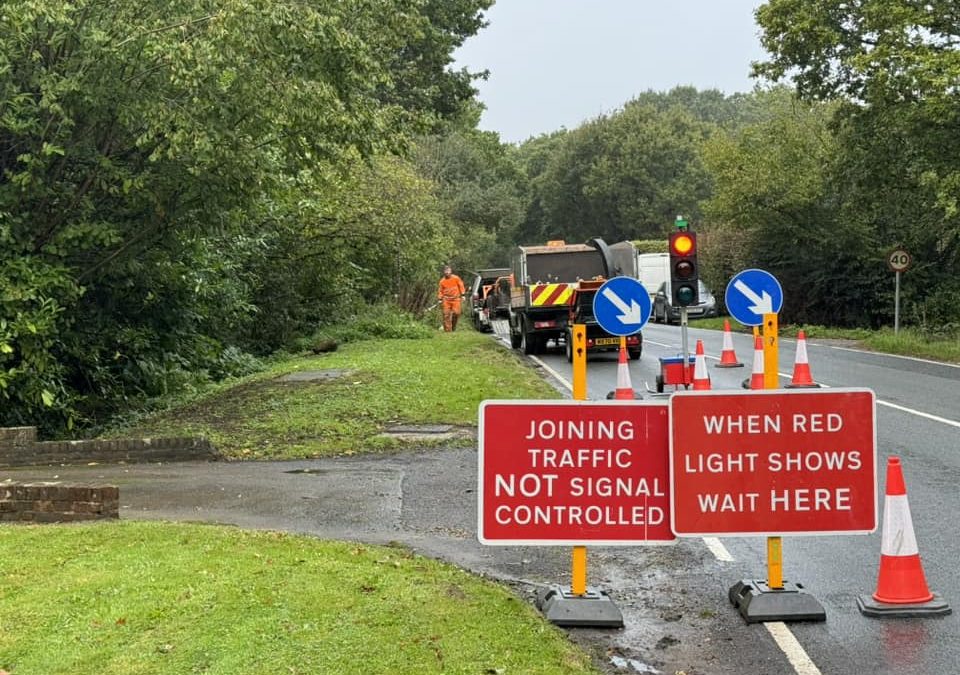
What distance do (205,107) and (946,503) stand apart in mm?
8203

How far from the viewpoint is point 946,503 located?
7.66 m

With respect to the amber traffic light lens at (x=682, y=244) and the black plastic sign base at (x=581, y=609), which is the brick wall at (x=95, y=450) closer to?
the black plastic sign base at (x=581, y=609)

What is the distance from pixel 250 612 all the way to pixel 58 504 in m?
2.93

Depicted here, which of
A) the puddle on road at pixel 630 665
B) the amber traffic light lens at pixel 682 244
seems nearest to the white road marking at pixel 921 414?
the amber traffic light lens at pixel 682 244

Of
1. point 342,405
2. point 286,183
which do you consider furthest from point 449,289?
point 342,405

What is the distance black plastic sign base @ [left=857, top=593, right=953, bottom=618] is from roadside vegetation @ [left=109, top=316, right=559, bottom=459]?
236 inches

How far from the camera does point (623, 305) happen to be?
9852mm

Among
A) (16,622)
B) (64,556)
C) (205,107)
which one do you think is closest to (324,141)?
(205,107)

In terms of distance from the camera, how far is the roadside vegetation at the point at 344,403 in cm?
1078

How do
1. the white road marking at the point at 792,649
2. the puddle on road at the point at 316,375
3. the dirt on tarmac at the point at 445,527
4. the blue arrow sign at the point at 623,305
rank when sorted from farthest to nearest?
1. the puddle on road at the point at 316,375
2. the blue arrow sign at the point at 623,305
3. the dirt on tarmac at the point at 445,527
4. the white road marking at the point at 792,649

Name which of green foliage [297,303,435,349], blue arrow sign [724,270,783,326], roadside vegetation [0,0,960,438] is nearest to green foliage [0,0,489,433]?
roadside vegetation [0,0,960,438]

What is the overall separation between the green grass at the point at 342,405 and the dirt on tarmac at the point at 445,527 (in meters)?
0.87

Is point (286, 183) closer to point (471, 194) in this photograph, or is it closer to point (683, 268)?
point (683, 268)

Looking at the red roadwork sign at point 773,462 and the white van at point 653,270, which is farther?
the white van at point 653,270
